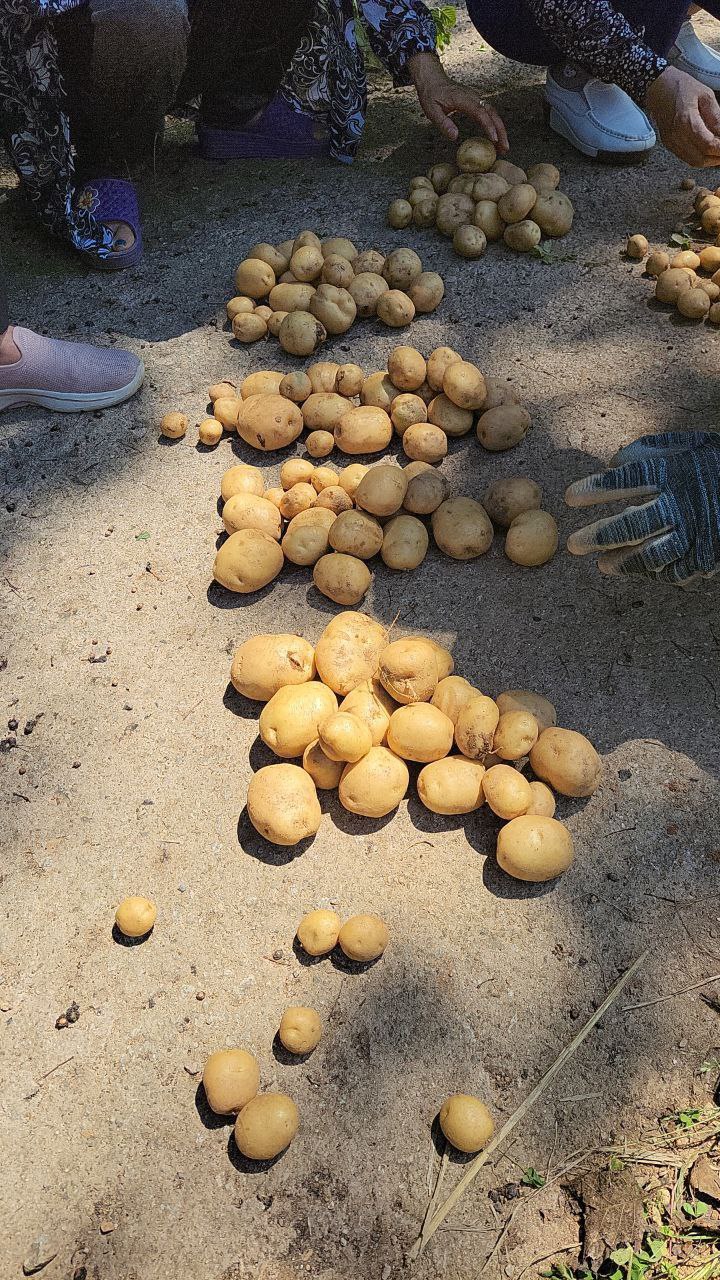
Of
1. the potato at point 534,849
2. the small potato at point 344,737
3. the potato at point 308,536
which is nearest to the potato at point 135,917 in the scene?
the small potato at point 344,737

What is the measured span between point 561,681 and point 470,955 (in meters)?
0.84

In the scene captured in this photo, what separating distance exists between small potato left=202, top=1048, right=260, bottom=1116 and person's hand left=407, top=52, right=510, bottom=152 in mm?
3897

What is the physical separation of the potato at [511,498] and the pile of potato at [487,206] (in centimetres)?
154

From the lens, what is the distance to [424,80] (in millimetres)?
4086

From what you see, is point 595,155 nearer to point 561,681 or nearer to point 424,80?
point 424,80

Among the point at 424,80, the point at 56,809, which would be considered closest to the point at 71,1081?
the point at 56,809

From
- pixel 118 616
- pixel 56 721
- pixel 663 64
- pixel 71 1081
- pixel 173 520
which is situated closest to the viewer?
pixel 71 1081

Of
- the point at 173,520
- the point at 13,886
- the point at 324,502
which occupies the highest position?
the point at 324,502

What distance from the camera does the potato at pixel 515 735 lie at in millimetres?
2240

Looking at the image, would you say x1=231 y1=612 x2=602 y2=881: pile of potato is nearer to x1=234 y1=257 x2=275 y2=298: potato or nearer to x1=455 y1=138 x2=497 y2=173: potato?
x1=234 y1=257 x2=275 y2=298: potato

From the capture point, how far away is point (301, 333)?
11.2 ft

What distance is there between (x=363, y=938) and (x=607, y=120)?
4.04 m

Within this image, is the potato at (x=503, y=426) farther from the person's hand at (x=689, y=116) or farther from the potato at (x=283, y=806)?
the potato at (x=283, y=806)

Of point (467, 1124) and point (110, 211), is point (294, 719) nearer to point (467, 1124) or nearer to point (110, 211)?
point (467, 1124)
